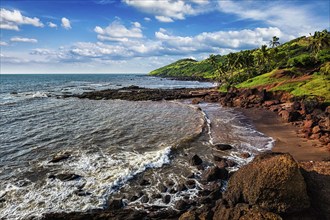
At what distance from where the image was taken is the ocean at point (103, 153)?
1994 cm

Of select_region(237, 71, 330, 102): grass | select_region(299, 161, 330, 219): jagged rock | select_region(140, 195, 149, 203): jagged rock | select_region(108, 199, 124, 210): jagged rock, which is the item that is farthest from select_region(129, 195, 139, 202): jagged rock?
select_region(237, 71, 330, 102): grass

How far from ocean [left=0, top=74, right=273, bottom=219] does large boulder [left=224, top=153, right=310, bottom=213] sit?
6.06 m

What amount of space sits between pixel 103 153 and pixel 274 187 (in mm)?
20192

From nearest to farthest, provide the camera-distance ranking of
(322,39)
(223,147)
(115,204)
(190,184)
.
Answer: (115,204) < (190,184) < (223,147) < (322,39)

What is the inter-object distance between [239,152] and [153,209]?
47.6 feet

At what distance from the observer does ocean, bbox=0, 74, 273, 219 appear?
19938mm

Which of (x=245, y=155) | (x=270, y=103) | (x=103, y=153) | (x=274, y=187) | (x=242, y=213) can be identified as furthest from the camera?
(x=270, y=103)

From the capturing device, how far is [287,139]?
112 ft

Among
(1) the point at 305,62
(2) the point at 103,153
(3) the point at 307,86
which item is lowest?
(2) the point at 103,153

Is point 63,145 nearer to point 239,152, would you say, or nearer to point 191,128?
point 191,128

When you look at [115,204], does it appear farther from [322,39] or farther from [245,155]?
[322,39]

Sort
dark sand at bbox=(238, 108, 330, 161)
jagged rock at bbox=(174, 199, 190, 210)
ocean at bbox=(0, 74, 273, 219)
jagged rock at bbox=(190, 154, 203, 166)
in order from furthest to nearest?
dark sand at bbox=(238, 108, 330, 161) < jagged rock at bbox=(190, 154, 203, 166) < ocean at bbox=(0, 74, 273, 219) < jagged rock at bbox=(174, 199, 190, 210)

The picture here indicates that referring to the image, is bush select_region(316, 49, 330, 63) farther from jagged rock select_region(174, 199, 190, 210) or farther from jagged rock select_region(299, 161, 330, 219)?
jagged rock select_region(174, 199, 190, 210)

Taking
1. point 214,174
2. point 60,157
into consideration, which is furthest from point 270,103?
point 60,157
